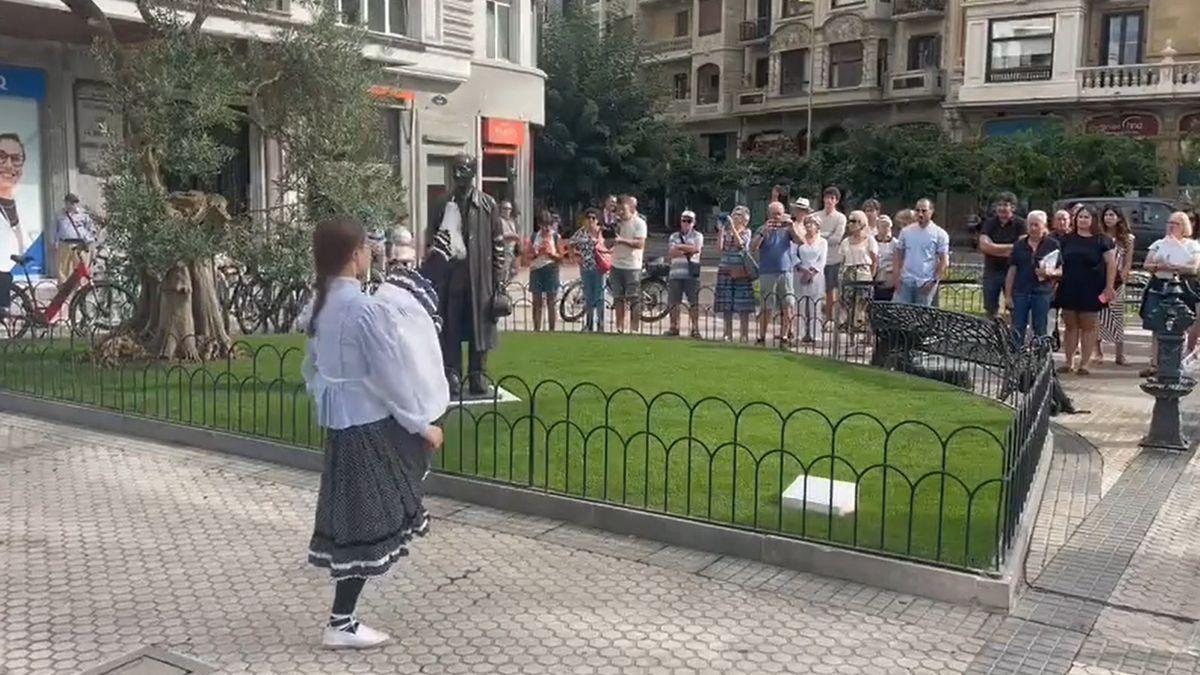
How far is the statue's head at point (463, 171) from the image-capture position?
8617 millimetres

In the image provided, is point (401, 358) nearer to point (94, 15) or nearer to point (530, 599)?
point (530, 599)

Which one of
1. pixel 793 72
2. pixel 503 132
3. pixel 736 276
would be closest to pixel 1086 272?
pixel 736 276

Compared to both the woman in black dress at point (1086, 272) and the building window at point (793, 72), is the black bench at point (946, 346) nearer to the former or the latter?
the woman in black dress at point (1086, 272)

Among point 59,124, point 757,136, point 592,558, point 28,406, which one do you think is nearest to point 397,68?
point 59,124

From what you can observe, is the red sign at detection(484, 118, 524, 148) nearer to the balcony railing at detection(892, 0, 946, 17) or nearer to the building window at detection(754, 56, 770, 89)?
the balcony railing at detection(892, 0, 946, 17)

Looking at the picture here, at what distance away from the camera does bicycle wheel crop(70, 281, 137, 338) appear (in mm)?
11781

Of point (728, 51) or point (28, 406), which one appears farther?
point (728, 51)

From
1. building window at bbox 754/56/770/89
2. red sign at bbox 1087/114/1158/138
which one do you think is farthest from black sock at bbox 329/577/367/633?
building window at bbox 754/56/770/89

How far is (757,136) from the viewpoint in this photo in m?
50.5

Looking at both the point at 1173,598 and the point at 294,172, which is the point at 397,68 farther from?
the point at 1173,598

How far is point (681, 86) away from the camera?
2136 inches

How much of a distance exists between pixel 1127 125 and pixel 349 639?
39197mm

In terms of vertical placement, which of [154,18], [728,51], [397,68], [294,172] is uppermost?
[728,51]

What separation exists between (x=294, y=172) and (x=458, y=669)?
7.67 meters
